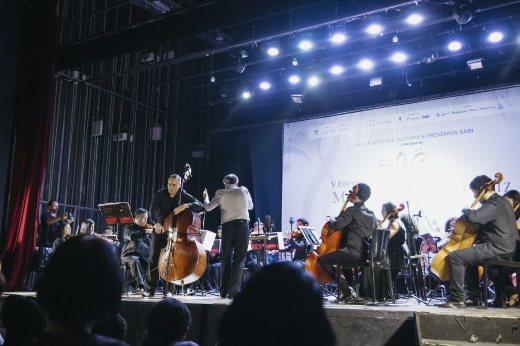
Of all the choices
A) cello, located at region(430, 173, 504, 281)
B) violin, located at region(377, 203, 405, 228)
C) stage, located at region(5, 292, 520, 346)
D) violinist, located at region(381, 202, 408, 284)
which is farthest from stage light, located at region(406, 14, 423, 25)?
stage, located at region(5, 292, 520, 346)

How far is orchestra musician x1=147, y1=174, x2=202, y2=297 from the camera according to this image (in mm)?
6090

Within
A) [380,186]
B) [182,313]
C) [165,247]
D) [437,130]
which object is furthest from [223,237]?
[437,130]

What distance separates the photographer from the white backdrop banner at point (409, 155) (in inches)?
356

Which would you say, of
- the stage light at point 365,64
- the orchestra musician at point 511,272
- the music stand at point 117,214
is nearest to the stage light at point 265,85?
the stage light at point 365,64

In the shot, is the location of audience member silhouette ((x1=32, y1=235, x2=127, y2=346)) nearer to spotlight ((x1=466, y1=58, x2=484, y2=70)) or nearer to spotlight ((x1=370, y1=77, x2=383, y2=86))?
spotlight ((x1=466, y1=58, x2=484, y2=70))

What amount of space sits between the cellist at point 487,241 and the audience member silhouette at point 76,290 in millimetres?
4201

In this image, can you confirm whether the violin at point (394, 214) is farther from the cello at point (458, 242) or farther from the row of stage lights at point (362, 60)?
the row of stage lights at point (362, 60)

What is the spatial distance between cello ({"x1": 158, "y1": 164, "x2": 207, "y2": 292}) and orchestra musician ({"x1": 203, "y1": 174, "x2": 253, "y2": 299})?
1.35 feet

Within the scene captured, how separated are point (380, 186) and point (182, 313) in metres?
7.82

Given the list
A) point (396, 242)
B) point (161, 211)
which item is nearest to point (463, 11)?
point (396, 242)

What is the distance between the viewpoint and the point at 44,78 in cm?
779

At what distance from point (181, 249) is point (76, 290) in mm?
4776

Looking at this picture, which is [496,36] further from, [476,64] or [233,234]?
[233,234]

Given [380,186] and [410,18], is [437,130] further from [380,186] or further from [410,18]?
[410,18]
